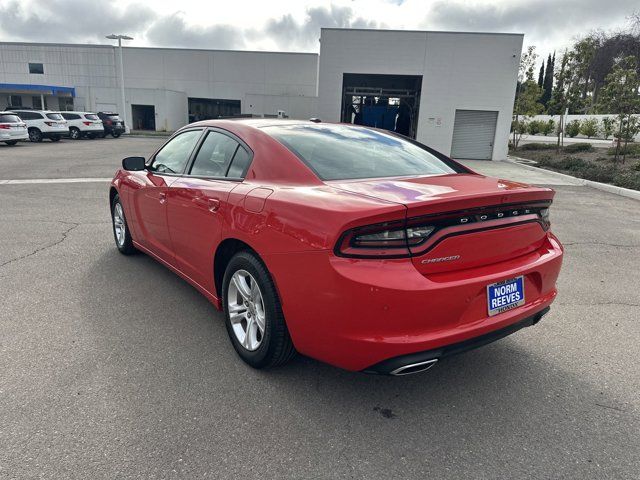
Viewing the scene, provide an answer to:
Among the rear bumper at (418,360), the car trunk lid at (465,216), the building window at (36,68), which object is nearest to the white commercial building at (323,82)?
the building window at (36,68)

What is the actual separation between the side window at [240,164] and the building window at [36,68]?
180 feet

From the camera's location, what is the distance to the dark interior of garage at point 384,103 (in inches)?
980

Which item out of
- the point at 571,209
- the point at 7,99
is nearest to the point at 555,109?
the point at 571,209

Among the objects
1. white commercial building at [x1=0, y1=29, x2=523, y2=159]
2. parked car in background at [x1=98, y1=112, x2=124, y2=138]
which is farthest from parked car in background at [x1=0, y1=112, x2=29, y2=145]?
white commercial building at [x1=0, y1=29, x2=523, y2=159]

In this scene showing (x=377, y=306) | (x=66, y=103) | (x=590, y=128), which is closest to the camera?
(x=377, y=306)

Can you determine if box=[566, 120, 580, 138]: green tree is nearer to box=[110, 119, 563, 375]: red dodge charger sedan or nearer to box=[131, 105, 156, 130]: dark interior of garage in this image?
box=[131, 105, 156, 130]: dark interior of garage

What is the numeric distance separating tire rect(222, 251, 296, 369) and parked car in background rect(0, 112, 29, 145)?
21.8 meters

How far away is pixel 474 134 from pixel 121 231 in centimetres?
2146

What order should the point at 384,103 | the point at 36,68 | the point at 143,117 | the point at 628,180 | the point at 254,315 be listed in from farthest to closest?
the point at 36,68
the point at 143,117
the point at 384,103
the point at 628,180
the point at 254,315

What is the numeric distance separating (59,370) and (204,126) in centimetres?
216

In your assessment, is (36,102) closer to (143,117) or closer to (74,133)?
(143,117)

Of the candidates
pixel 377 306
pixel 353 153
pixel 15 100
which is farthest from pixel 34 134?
pixel 15 100

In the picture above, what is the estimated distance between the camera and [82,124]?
27234 millimetres

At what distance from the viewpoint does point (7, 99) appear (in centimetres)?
→ 4722
